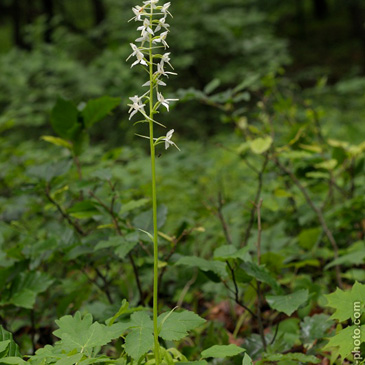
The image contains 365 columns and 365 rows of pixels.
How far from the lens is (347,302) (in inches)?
47.6

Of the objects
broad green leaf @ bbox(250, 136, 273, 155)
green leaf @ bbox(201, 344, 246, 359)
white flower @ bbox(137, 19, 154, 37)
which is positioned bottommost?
green leaf @ bbox(201, 344, 246, 359)

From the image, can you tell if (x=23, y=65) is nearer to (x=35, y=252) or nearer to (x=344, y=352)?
(x=35, y=252)

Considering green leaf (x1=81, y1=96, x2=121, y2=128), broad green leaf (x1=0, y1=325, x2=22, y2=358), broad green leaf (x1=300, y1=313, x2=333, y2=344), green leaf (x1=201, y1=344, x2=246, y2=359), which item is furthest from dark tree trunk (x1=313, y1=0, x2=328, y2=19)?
broad green leaf (x1=0, y1=325, x2=22, y2=358)

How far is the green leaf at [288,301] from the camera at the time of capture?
1.37m

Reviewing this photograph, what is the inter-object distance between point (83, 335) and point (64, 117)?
1.08 m

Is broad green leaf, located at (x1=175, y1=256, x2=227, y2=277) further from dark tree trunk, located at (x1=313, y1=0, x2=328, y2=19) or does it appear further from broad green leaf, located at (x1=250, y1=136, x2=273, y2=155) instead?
dark tree trunk, located at (x1=313, y1=0, x2=328, y2=19)

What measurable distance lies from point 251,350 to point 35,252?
0.95 meters

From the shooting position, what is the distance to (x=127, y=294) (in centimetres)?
198

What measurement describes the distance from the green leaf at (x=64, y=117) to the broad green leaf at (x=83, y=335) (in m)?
0.97

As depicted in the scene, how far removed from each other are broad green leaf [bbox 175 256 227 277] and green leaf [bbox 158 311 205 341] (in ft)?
0.77

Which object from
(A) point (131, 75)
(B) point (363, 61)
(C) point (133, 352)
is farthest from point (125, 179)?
(B) point (363, 61)

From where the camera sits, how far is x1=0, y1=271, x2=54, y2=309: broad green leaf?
5.12 ft

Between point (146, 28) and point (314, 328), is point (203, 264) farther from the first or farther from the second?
point (146, 28)

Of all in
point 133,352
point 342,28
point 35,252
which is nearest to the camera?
point 133,352
